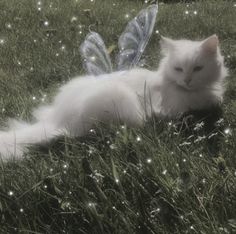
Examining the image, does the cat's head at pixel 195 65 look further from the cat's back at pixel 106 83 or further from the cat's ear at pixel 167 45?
the cat's back at pixel 106 83

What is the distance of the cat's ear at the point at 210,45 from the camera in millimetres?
3240

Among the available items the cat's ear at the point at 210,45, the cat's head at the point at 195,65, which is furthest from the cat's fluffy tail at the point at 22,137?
the cat's ear at the point at 210,45

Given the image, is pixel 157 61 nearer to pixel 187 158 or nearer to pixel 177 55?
pixel 177 55

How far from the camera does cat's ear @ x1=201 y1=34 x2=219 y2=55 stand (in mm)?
3240

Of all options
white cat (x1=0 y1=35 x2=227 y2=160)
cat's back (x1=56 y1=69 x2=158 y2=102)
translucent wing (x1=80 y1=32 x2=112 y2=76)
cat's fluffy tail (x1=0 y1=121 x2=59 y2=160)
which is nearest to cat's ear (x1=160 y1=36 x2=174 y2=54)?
white cat (x1=0 y1=35 x2=227 y2=160)

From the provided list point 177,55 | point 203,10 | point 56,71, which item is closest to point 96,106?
point 177,55

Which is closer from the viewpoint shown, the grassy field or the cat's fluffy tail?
the grassy field

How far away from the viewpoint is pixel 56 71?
481 centimetres

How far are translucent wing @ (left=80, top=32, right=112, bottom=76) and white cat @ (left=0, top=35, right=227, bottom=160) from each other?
0.30 metres

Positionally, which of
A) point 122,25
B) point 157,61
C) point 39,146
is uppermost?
point 122,25

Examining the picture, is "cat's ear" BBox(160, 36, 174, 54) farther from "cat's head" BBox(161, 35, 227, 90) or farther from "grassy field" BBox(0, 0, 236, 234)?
"grassy field" BBox(0, 0, 236, 234)

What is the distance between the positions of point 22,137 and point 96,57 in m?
1.06

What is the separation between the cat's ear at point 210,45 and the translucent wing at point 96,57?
2.74ft

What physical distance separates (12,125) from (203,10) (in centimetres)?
347
